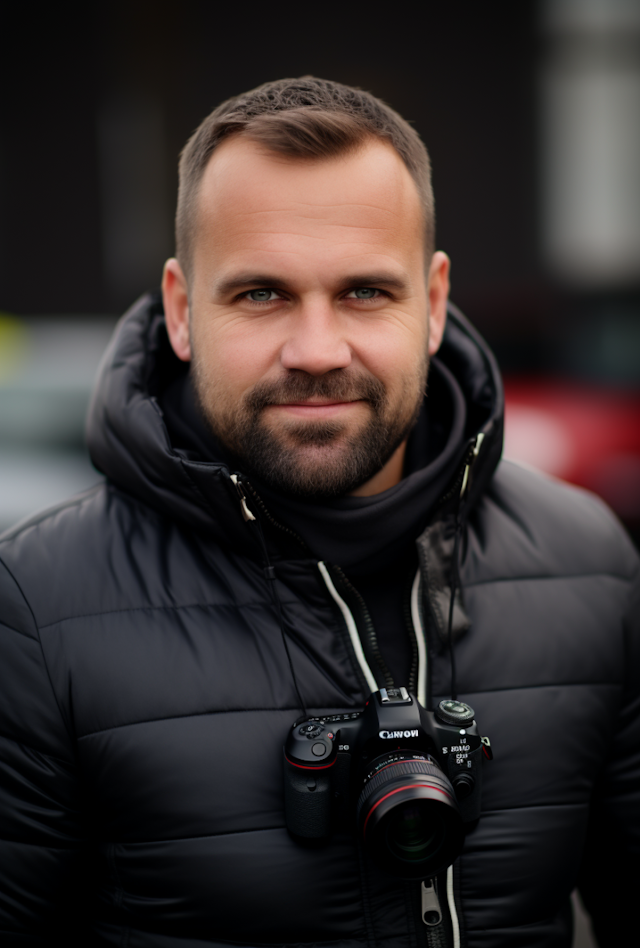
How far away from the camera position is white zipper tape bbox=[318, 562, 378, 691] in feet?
5.49

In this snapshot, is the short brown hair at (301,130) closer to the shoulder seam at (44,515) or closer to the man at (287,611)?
the man at (287,611)

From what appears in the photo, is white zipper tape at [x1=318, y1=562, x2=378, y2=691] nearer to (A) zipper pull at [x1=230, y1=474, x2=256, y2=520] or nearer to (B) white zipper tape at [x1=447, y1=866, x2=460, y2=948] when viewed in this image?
(A) zipper pull at [x1=230, y1=474, x2=256, y2=520]

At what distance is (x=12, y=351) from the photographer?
6430mm

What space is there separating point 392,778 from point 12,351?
5759 millimetres

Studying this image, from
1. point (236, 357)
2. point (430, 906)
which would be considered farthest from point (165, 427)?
point (430, 906)

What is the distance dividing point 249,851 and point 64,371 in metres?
4.77

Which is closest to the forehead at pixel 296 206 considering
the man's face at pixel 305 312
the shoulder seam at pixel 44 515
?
the man's face at pixel 305 312

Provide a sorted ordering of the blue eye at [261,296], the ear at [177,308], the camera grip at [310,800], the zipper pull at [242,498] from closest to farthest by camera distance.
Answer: the camera grip at [310,800]
the zipper pull at [242,498]
the blue eye at [261,296]
the ear at [177,308]

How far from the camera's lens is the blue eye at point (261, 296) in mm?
1768

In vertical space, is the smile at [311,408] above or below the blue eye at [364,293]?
below

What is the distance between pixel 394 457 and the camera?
6.66 ft

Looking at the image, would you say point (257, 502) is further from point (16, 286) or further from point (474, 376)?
point (16, 286)

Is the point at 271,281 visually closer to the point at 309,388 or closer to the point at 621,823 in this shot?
the point at 309,388

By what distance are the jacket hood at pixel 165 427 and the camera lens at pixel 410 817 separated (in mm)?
557
